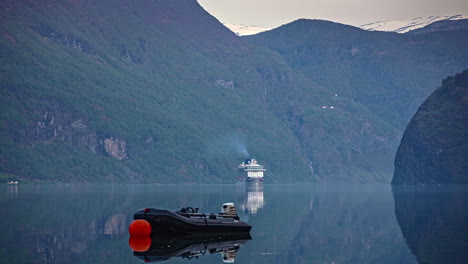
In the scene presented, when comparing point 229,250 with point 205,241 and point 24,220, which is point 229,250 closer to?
point 205,241

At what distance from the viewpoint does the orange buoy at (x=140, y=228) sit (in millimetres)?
60531

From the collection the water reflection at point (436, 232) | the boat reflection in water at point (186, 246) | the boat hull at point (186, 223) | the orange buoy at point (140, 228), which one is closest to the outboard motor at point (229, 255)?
the boat reflection in water at point (186, 246)

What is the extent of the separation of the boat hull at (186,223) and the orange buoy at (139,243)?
120 cm

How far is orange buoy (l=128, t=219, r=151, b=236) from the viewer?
199ft

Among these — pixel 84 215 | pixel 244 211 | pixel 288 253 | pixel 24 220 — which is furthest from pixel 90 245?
pixel 244 211

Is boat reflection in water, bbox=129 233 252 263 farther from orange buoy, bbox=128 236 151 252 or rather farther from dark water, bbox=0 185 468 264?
dark water, bbox=0 185 468 264

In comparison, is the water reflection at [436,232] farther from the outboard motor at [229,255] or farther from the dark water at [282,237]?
the outboard motor at [229,255]

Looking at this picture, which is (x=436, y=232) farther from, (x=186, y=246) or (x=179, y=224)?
(x=186, y=246)

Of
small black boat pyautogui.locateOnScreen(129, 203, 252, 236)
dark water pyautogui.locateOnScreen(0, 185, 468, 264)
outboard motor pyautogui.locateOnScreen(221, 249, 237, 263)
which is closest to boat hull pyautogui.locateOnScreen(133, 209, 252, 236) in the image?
small black boat pyautogui.locateOnScreen(129, 203, 252, 236)

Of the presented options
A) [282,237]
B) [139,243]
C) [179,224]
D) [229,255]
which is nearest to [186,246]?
[139,243]

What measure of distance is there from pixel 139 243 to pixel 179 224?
507 centimetres

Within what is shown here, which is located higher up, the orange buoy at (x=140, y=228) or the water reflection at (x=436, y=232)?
the orange buoy at (x=140, y=228)

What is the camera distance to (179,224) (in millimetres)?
61688

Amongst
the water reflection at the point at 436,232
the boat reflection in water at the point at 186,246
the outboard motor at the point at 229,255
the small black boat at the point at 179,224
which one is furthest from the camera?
the small black boat at the point at 179,224
